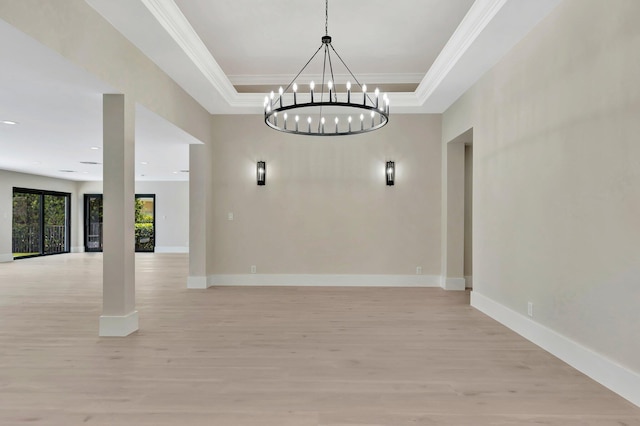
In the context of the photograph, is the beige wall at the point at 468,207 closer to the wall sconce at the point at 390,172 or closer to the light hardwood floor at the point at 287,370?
the wall sconce at the point at 390,172

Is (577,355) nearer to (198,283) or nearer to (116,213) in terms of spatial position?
(116,213)

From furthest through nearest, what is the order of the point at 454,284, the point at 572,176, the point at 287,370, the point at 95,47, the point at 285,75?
the point at 454,284
the point at 285,75
the point at 95,47
the point at 572,176
the point at 287,370

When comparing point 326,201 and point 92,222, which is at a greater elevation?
point 326,201

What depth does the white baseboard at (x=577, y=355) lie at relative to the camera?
7.69ft

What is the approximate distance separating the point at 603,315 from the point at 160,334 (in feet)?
12.5

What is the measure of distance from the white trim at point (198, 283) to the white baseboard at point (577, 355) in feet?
14.0

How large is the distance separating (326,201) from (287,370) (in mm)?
3756

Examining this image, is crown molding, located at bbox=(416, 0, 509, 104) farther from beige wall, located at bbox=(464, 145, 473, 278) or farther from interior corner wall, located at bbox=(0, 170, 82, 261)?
interior corner wall, located at bbox=(0, 170, 82, 261)

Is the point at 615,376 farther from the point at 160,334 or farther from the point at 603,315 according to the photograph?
the point at 160,334

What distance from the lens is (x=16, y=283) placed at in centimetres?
659

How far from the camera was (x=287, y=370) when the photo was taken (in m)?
2.81

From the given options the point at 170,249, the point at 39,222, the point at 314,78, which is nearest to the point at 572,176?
the point at 314,78

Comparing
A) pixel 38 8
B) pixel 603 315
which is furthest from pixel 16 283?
pixel 603 315

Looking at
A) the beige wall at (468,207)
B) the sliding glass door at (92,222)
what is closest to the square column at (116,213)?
the beige wall at (468,207)
